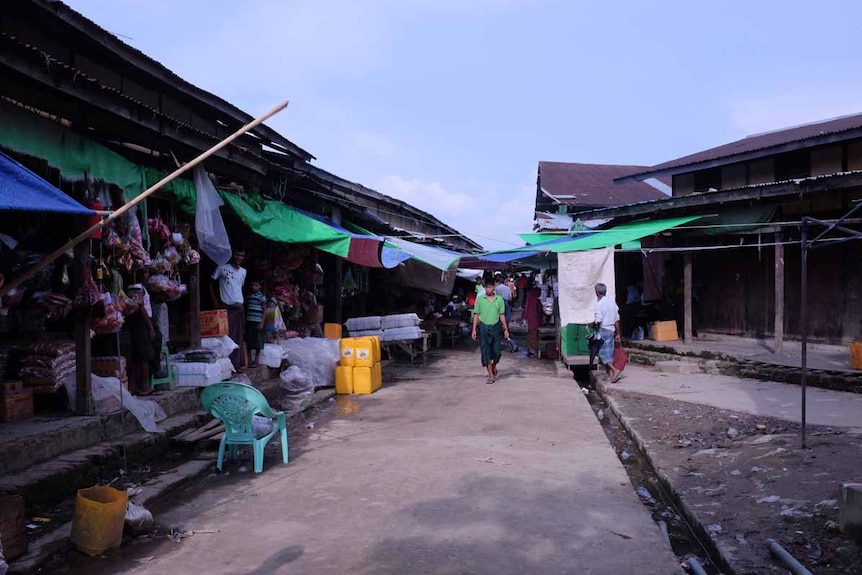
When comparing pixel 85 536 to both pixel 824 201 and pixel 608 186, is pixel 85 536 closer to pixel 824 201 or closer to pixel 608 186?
pixel 824 201

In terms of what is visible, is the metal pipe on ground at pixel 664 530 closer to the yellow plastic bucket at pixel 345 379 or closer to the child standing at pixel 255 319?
the yellow plastic bucket at pixel 345 379

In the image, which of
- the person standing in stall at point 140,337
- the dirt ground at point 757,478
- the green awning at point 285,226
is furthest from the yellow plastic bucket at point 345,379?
the dirt ground at point 757,478

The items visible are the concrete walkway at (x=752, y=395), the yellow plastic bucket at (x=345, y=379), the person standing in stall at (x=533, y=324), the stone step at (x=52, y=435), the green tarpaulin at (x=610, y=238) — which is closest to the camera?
the stone step at (x=52, y=435)

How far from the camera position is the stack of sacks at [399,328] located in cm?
1462

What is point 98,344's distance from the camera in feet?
25.3

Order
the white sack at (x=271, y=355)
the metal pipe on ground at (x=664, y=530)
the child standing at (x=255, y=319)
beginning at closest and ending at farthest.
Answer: the metal pipe on ground at (x=664, y=530)
the child standing at (x=255, y=319)
the white sack at (x=271, y=355)

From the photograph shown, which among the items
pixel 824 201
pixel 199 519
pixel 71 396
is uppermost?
pixel 824 201

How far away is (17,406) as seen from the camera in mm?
6062

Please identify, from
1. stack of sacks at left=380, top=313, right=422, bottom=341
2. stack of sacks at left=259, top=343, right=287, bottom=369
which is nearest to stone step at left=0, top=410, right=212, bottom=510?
stack of sacks at left=259, top=343, right=287, bottom=369

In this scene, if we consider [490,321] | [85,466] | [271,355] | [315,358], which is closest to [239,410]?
[85,466]

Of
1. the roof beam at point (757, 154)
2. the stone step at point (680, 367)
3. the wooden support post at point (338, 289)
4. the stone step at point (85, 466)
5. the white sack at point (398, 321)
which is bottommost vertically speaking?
the stone step at point (85, 466)

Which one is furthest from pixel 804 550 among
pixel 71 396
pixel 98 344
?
pixel 98 344

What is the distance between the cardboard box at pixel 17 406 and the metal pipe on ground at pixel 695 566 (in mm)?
5908

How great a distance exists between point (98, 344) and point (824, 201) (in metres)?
12.7
